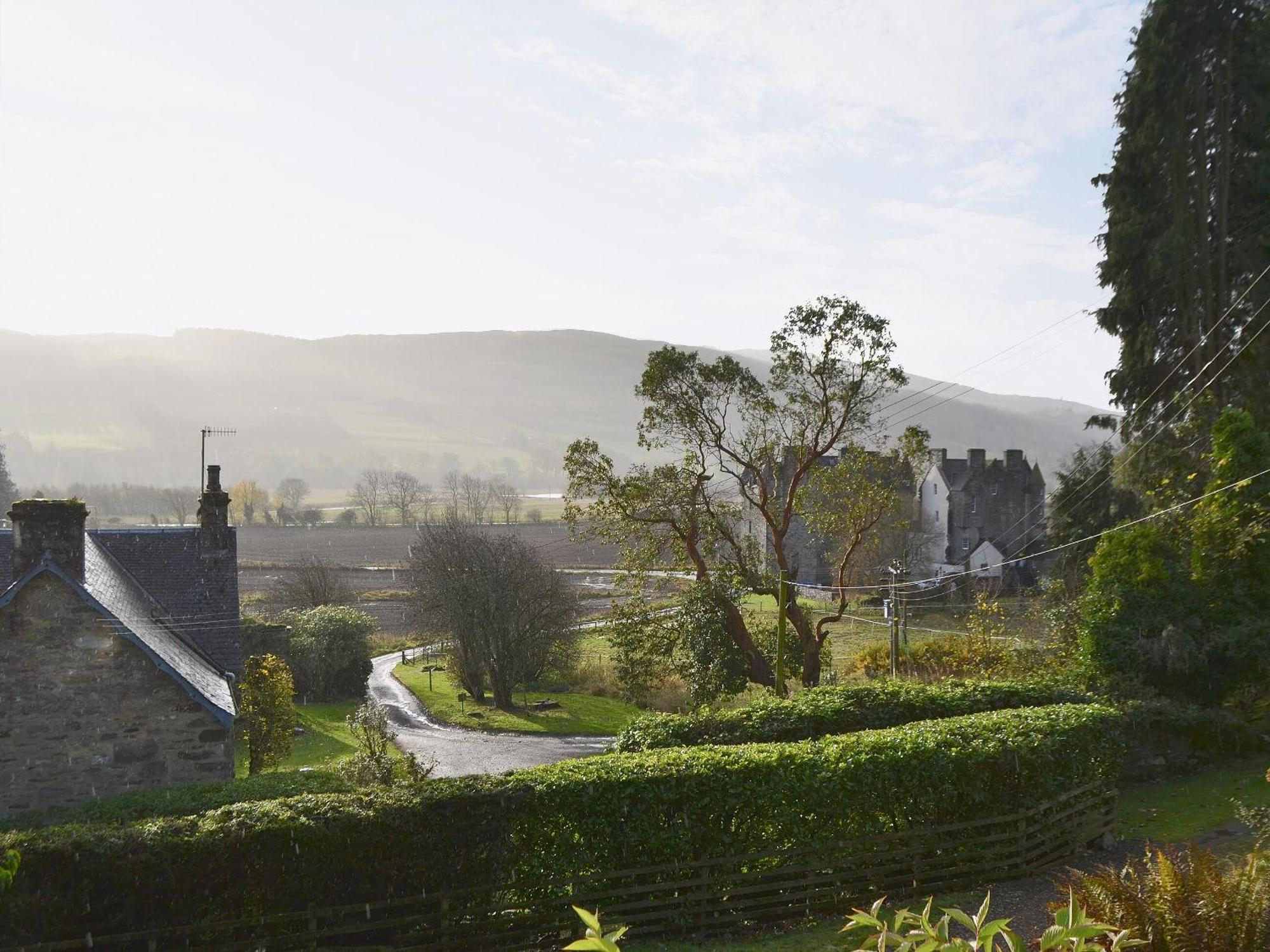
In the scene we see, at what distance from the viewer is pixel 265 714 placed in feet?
83.9

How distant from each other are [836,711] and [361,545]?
279 ft

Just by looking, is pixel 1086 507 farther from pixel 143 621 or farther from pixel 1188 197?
pixel 143 621

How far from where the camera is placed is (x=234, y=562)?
83.7ft

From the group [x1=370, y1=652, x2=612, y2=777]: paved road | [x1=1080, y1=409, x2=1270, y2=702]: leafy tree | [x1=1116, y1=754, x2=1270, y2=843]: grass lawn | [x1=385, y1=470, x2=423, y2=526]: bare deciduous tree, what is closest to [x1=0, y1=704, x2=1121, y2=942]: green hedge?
[x1=1116, y1=754, x2=1270, y2=843]: grass lawn

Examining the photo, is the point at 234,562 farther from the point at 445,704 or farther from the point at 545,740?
the point at 445,704

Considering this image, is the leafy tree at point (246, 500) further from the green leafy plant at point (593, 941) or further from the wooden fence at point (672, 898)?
the green leafy plant at point (593, 941)

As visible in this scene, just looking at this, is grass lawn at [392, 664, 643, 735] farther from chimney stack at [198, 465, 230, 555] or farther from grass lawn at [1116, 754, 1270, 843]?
grass lawn at [1116, 754, 1270, 843]

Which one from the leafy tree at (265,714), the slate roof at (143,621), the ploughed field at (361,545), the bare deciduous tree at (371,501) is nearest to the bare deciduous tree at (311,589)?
the ploughed field at (361,545)

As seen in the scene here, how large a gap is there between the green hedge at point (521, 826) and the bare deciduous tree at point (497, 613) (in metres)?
29.3

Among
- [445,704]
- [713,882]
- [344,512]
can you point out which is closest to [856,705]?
[713,882]

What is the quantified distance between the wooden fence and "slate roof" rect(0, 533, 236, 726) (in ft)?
25.3

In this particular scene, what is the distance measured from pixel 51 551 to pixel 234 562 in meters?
8.11

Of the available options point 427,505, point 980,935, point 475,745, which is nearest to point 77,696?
point 980,935

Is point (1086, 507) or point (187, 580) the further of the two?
point (1086, 507)
